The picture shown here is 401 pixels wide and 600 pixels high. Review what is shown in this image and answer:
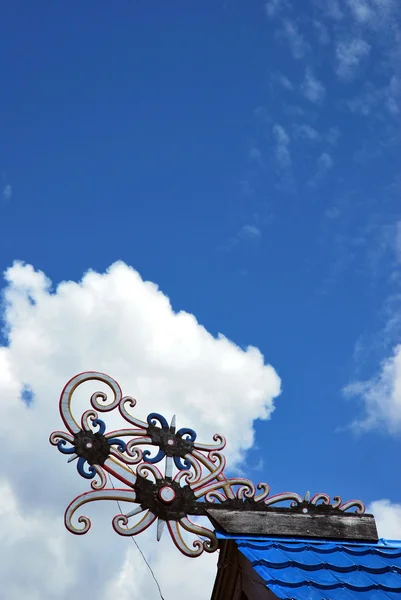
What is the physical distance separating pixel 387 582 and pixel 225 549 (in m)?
1.51

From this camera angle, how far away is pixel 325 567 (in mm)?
5441

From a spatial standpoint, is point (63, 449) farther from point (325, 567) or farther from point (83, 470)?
point (325, 567)

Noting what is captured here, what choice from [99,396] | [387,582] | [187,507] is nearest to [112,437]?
[99,396]

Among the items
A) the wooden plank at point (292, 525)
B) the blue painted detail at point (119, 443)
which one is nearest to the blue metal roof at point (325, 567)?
the wooden plank at point (292, 525)

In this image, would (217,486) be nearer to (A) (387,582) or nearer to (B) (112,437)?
(B) (112,437)

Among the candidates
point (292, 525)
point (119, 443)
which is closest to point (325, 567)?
point (292, 525)

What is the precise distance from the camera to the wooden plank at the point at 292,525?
20.5 ft

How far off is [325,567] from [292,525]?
0.93m

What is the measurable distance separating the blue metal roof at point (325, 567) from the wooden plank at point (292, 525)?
0.31 feet

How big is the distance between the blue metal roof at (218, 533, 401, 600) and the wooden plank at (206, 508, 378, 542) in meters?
0.09

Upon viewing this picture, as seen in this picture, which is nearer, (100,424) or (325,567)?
(325,567)

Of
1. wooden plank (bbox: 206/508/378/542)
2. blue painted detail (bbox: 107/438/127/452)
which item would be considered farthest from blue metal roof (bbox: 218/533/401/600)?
blue painted detail (bbox: 107/438/127/452)

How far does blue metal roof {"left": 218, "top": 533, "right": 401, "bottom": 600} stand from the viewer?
16.3ft

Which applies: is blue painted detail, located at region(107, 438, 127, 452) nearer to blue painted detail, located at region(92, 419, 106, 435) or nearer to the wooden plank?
blue painted detail, located at region(92, 419, 106, 435)
